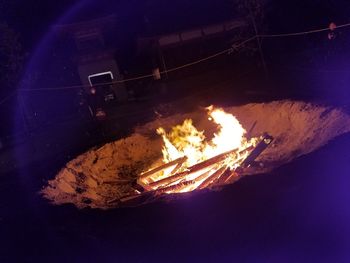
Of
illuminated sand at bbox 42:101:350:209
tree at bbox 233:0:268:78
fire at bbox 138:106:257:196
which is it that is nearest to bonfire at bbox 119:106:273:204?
fire at bbox 138:106:257:196

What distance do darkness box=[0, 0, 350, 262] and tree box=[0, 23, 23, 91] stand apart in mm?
518

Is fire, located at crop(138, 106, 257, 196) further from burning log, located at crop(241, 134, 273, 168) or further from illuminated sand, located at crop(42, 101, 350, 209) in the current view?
illuminated sand, located at crop(42, 101, 350, 209)

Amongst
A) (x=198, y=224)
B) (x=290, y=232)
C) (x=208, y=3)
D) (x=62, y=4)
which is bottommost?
(x=290, y=232)

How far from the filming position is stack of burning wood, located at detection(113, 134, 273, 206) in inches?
267

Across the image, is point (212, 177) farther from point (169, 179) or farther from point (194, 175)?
point (169, 179)

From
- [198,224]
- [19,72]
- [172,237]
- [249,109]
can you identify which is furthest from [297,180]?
[19,72]

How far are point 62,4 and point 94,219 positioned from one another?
18045mm

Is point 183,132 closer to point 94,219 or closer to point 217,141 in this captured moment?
point 217,141

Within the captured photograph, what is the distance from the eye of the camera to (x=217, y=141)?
941 centimetres

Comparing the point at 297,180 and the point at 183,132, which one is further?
the point at 183,132

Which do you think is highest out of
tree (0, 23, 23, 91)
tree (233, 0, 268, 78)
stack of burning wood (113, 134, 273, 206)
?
tree (0, 23, 23, 91)

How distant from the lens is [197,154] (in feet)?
29.4

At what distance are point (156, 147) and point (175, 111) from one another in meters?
3.71

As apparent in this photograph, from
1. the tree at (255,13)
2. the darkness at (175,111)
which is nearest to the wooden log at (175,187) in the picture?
the darkness at (175,111)
